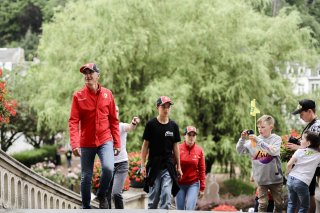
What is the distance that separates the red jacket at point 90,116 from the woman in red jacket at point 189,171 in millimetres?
2007

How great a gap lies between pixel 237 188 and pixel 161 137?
20.5 meters

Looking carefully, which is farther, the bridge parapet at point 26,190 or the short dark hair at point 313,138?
the bridge parapet at point 26,190

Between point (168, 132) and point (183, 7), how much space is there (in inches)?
739

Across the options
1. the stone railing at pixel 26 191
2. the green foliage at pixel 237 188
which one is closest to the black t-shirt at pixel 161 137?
the stone railing at pixel 26 191

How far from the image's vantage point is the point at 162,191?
8.38 m

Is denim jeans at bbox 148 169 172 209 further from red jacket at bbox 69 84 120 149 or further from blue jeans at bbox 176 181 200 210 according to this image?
red jacket at bbox 69 84 120 149

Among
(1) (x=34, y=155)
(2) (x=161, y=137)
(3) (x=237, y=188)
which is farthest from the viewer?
(1) (x=34, y=155)

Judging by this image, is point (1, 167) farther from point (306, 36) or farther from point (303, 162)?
point (306, 36)

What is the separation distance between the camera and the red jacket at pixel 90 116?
7410 millimetres

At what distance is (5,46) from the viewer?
296 ft

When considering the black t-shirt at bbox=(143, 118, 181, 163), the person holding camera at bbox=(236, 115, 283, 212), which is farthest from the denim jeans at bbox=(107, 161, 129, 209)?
the person holding camera at bbox=(236, 115, 283, 212)

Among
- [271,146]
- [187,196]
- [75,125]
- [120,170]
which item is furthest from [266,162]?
[75,125]

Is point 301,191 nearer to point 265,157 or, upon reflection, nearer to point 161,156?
point 265,157

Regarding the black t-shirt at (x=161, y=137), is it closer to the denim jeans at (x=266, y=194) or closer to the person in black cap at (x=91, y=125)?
the person in black cap at (x=91, y=125)
